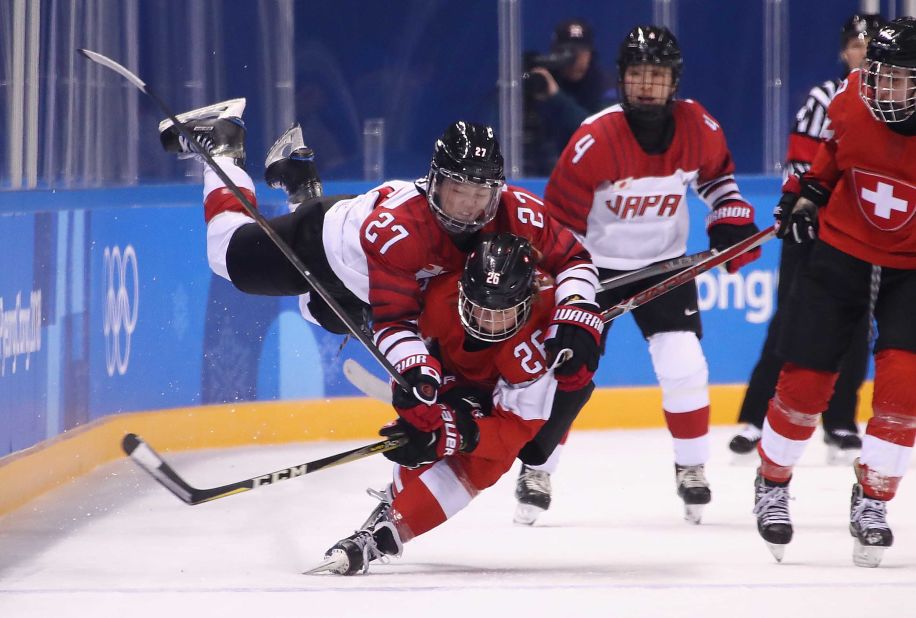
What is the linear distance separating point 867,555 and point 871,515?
3.8 inches

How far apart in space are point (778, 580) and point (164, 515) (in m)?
1.80

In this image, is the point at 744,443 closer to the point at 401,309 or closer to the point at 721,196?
the point at 721,196

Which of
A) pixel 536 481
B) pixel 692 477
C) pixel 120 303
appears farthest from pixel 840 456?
pixel 120 303

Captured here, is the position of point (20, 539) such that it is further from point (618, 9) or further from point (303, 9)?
point (618, 9)

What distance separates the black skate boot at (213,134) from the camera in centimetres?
405

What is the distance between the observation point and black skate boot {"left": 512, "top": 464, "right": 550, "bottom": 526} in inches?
158

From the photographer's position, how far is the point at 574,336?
3.21m

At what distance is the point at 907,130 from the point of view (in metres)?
3.20

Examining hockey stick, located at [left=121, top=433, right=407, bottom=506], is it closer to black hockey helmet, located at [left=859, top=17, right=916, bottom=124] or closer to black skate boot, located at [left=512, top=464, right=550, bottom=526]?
black skate boot, located at [left=512, top=464, right=550, bottom=526]

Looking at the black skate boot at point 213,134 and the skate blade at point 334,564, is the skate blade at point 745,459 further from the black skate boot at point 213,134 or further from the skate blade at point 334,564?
the skate blade at point 334,564

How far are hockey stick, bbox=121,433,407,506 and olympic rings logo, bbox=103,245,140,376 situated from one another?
61.9 inches

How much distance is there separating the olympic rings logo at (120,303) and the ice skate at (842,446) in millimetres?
2427

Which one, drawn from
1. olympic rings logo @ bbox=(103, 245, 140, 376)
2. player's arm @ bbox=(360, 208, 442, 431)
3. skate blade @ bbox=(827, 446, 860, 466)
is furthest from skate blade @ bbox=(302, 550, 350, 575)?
skate blade @ bbox=(827, 446, 860, 466)

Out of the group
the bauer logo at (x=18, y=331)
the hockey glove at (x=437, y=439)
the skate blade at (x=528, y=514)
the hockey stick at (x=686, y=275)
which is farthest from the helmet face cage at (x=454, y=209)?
the bauer logo at (x=18, y=331)
